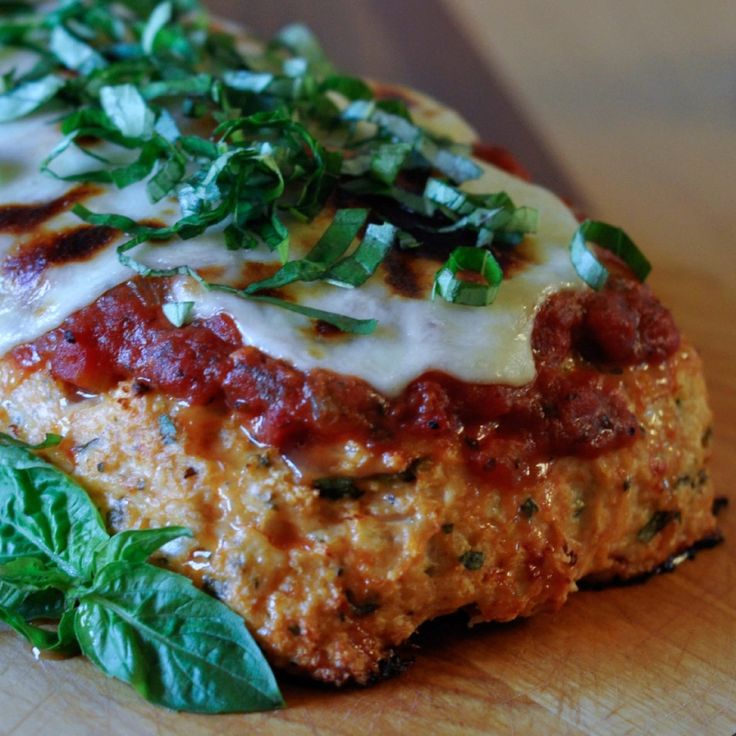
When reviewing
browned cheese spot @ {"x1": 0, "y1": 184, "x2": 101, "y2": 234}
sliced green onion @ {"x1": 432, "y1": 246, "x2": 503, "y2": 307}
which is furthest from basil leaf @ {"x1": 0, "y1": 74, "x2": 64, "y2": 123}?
sliced green onion @ {"x1": 432, "y1": 246, "x2": 503, "y2": 307}

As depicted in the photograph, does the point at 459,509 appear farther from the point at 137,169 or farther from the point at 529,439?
the point at 137,169

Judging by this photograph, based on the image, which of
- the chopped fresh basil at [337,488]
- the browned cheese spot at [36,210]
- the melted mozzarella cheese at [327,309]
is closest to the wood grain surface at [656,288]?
the chopped fresh basil at [337,488]

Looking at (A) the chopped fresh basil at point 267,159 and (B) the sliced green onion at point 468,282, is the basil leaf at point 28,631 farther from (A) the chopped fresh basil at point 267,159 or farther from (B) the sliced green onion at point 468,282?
(B) the sliced green onion at point 468,282

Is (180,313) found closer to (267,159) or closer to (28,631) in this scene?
(267,159)

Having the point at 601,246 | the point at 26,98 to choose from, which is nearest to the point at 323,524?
the point at 601,246

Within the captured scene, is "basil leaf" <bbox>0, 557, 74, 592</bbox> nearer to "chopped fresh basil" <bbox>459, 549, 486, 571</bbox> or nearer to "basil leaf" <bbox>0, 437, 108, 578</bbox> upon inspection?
"basil leaf" <bbox>0, 437, 108, 578</bbox>
